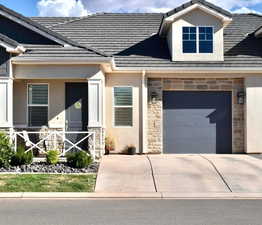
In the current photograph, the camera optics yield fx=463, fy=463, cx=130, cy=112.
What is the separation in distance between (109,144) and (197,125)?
3.47 meters

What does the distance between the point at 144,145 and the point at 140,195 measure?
22.5 feet

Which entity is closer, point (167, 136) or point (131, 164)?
point (131, 164)

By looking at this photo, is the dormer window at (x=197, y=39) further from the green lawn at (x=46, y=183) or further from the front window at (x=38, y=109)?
the green lawn at (x=46, y=183)

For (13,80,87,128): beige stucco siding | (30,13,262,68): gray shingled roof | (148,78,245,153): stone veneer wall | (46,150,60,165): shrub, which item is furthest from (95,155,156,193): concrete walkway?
(30,13,262,68): gray shingled roof

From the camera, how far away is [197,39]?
58.5 feet

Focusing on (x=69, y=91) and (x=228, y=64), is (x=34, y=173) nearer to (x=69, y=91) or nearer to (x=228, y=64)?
(x=69, y=91)

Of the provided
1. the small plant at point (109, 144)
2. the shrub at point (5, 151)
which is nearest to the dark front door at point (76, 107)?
the small plant at point (109, 144)

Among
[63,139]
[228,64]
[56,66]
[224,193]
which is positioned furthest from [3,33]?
[224,193]

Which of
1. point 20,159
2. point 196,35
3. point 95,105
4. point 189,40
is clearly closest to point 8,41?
point 95,105

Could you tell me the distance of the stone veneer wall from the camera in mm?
17562

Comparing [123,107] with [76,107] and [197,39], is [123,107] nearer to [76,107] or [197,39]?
[76,107]

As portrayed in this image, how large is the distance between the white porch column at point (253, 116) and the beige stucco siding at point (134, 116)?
409cm

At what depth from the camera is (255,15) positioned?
22141 millimetres

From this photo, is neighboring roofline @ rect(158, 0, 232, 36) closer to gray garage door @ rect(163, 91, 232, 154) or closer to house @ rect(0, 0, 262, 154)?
house @ rect(0, 0, 262, 154)
